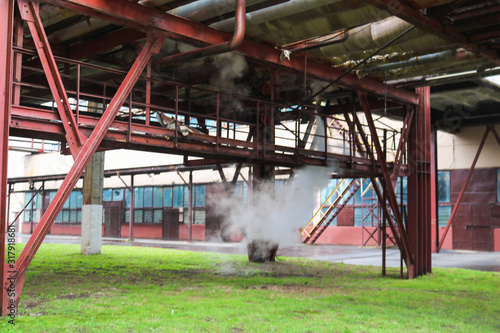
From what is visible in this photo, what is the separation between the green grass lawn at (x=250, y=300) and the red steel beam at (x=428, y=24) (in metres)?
4.89

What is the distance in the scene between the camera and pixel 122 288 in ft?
35.1

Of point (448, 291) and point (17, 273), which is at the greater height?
point (17, 273)

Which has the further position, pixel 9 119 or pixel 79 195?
pixel 79 195

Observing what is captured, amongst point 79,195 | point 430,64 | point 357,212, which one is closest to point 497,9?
point 430,64

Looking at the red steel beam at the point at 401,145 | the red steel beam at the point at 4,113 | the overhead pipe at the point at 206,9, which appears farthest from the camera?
the red steel beam at the point at 401,145

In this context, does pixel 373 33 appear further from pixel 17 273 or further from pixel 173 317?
pixel 17 273

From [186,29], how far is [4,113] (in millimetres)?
3815

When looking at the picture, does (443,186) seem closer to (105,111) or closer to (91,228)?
(91,228)

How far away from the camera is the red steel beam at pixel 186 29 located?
28.8 ft

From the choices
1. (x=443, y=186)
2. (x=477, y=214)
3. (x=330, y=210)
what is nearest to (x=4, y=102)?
(x=330, y=210)

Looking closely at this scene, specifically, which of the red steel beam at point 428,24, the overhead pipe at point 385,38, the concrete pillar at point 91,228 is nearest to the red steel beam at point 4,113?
the red steel beam at point 428,24

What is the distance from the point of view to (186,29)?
1005 centimetres

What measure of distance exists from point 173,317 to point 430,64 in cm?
879

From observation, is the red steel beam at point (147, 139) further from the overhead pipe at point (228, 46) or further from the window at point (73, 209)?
the window at point (73, 209)
